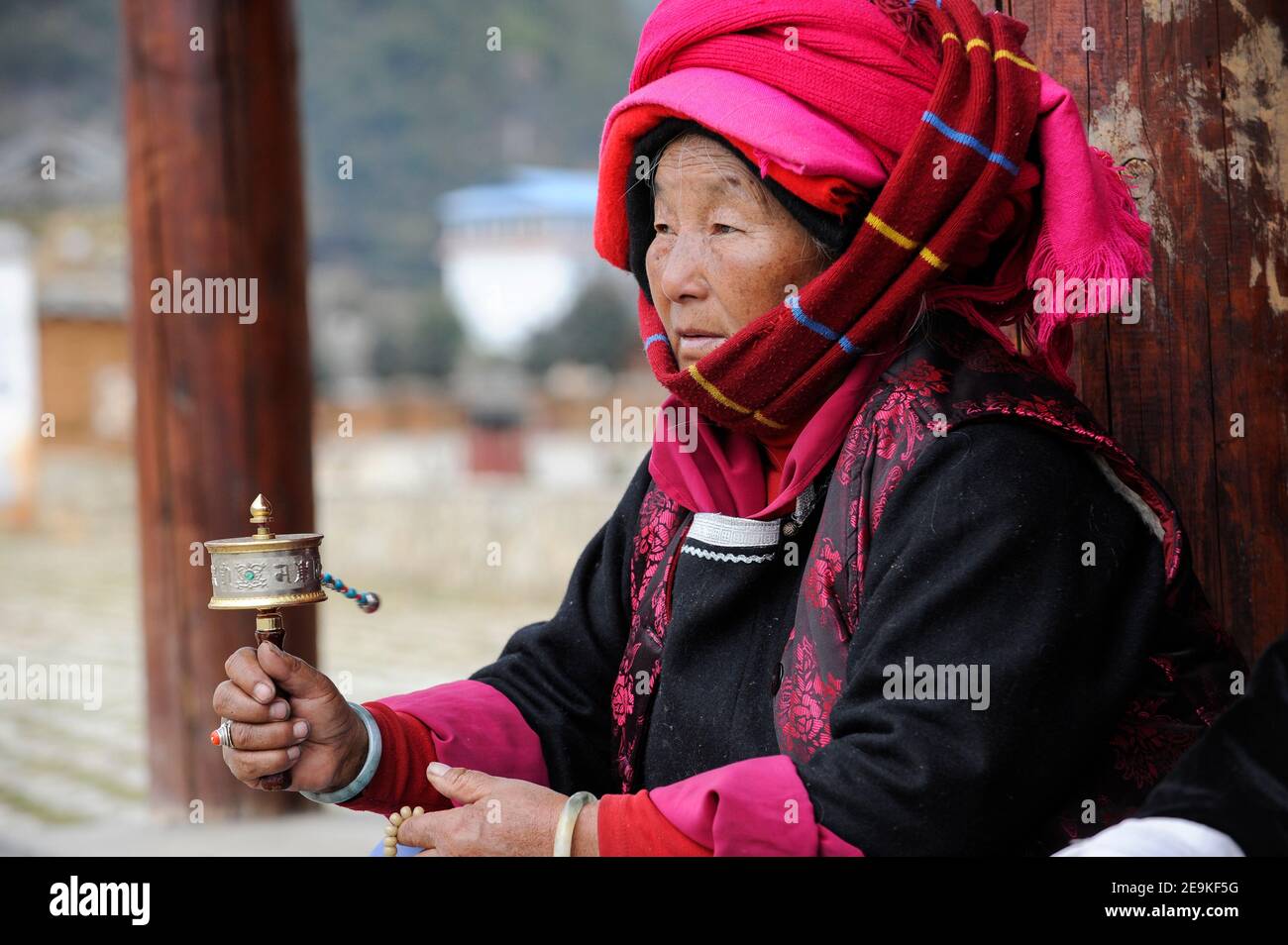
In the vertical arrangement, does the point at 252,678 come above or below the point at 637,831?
above

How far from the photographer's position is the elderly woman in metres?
1.65

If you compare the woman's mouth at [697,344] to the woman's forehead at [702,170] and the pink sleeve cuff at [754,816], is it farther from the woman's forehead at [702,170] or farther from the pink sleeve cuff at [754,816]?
the pink sleeve cuff at [754,816]

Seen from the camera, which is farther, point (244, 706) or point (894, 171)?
point (244, 706)

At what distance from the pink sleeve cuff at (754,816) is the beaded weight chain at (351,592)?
1.87ft

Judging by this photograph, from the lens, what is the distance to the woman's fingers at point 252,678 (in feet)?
6.33

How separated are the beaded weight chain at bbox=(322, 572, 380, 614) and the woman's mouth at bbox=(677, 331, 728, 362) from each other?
0.60m

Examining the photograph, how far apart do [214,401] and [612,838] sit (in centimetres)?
353

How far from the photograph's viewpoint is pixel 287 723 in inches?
77.8

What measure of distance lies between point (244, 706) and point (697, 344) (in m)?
0.87
